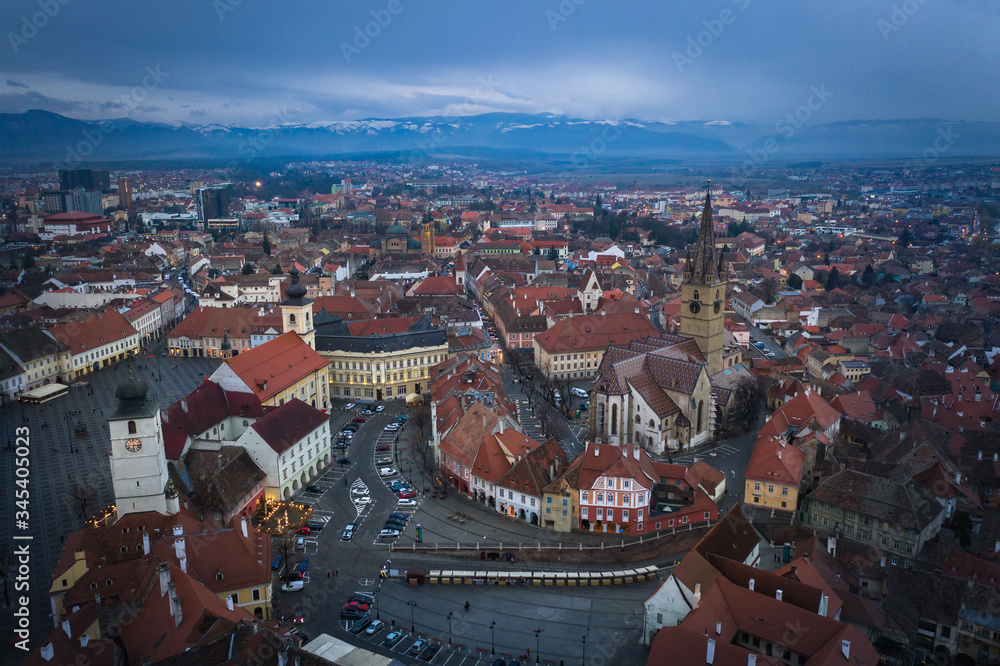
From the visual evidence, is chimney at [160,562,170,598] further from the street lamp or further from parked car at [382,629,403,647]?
the street lamp

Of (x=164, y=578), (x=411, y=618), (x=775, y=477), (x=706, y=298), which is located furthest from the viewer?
(x=706, y=298)

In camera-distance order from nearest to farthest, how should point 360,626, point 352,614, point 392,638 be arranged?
1. point 392,638
2. point 360,626
3. point 352,614

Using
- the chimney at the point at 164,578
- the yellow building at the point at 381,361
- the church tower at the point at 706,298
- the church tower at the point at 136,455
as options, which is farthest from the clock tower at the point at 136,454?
the church tower at the point at 706,298

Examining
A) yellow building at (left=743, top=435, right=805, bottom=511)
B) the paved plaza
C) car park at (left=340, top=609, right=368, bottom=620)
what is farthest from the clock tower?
yellow building at (left=743, top=435, right=805, bottom=511)

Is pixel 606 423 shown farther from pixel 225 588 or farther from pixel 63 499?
pixel 63 499

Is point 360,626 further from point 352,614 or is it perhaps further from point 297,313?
point 297,313

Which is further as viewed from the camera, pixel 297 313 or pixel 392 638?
pixel 297 313

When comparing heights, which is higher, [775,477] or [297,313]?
[297,313]

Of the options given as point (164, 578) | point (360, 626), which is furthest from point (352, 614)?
point (164, 578)
